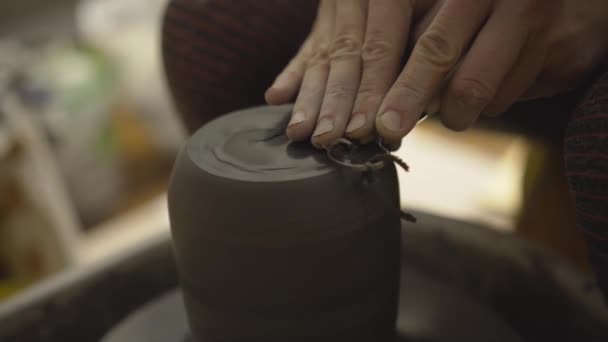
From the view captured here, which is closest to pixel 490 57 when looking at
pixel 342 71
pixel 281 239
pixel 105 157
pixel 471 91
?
pixel 471 91

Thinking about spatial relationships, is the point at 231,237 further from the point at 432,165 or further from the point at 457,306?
the point at 432,165

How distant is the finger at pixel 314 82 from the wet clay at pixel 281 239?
0.07 ft

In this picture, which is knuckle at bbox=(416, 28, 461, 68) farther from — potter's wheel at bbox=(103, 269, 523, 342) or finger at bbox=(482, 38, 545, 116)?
potter's wheel at bbox=(103, 269, 523, 342)

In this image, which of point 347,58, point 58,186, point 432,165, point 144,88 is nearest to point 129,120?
point 144,88

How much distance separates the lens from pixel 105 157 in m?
1.56

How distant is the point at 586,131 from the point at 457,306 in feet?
0.91

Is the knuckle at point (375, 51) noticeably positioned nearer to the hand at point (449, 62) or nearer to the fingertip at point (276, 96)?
the hand at point (449, 62)

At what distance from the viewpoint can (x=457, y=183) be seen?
5.56 ft

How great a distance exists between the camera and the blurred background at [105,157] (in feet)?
4.02

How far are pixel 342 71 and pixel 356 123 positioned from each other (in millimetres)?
71

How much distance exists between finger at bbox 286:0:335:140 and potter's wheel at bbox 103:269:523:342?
28 centimetres

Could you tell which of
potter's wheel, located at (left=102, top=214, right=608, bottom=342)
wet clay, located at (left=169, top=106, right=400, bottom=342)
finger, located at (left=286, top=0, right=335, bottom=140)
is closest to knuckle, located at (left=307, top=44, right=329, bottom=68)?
finger, located at (left=286, top=0, right=335, bottom=140)

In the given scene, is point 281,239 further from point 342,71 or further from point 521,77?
point 521,77

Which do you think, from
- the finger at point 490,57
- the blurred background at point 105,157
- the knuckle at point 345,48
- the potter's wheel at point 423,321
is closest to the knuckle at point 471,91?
the finger at point 490,57
